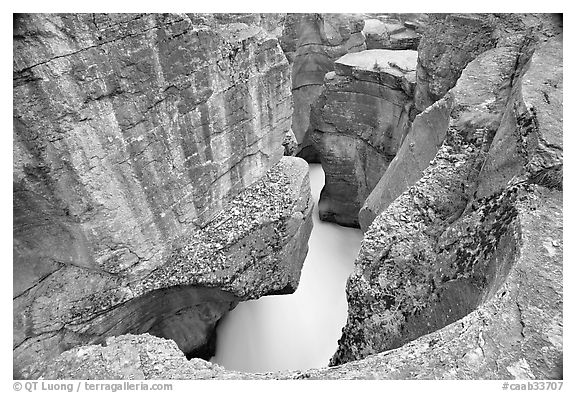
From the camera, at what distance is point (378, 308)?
499 cm

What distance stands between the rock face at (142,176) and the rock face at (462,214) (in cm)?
156

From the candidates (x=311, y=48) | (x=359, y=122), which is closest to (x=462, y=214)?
(x=359, y=122)

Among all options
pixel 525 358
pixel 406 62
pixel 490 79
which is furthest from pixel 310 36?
pixel 525 358

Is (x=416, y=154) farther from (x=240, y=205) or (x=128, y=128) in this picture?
(x=128, y=128)

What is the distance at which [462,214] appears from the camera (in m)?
4.63

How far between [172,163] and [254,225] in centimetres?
138

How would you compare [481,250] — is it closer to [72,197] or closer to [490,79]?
[490,79]

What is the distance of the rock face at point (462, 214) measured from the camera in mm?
3854

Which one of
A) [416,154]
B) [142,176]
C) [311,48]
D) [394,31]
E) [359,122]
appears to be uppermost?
[142,176]

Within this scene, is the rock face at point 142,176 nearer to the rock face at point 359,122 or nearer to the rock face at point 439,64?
the rock face at point 439,64

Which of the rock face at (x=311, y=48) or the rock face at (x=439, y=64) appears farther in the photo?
the rock face at (x=311, y=48)

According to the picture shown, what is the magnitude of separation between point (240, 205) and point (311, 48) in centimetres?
851

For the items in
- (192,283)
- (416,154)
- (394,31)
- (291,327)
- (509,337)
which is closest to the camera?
(509,337)

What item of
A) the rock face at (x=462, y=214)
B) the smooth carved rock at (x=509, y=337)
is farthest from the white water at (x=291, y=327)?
the smooth carved rock at (x=509, y=337)
